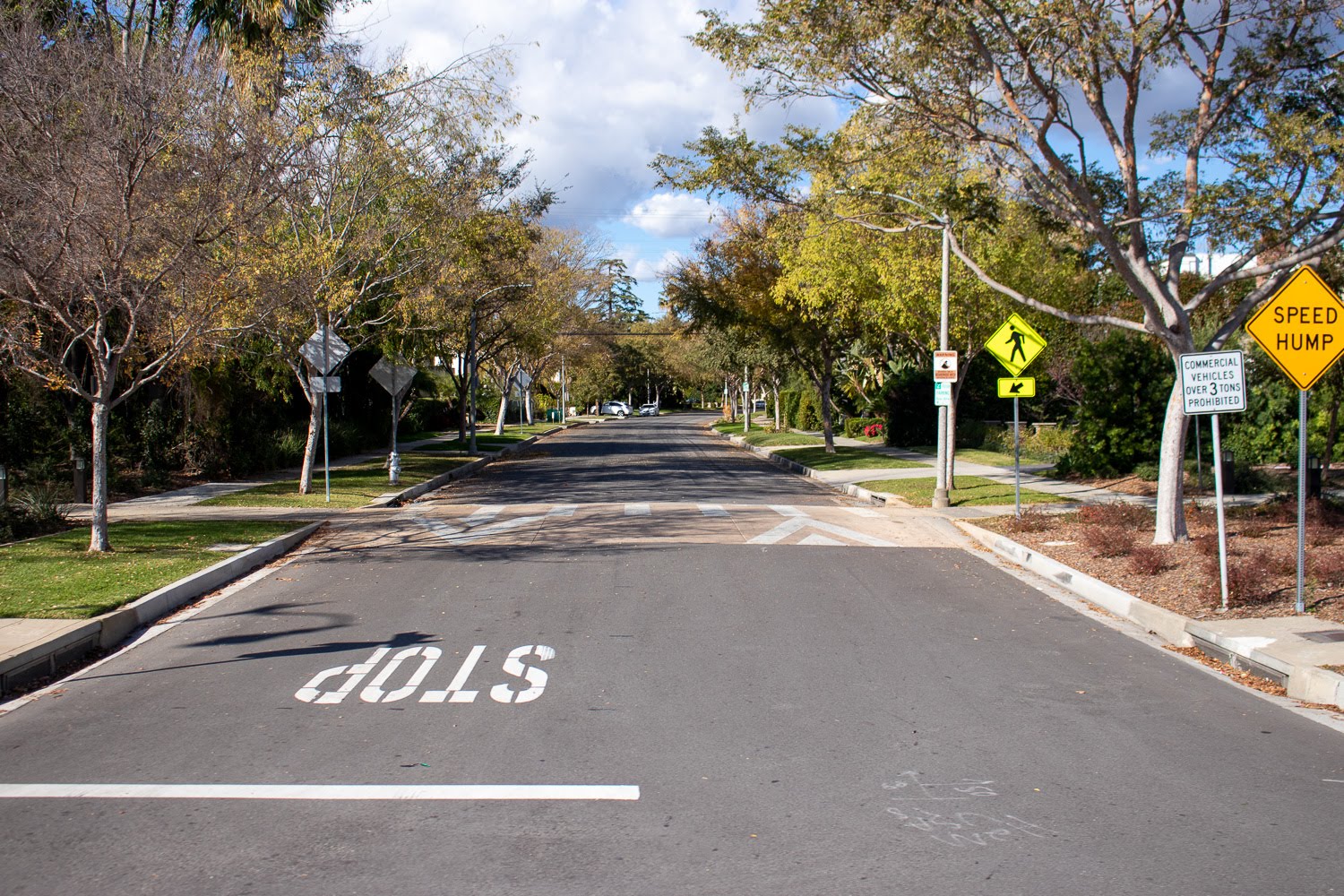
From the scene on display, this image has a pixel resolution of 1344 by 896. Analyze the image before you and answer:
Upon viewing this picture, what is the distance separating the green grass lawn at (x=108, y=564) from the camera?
939 centimetres

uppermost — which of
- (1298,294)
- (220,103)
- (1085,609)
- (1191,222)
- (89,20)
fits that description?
(89,20)

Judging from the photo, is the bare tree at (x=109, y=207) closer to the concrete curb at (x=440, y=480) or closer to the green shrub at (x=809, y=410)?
the concrete curb at (x=440, y=480)

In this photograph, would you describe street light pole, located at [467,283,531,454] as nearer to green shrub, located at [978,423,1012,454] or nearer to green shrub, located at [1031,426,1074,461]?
green shrub, located at [978,423,1012,454]

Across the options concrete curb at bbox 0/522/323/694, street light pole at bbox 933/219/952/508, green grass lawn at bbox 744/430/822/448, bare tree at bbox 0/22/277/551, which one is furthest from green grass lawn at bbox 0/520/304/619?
green grass lawn at bbox 744/430/822/448

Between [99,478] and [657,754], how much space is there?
8946mm

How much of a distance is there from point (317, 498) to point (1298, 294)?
15957 mm

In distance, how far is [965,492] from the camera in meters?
21.0

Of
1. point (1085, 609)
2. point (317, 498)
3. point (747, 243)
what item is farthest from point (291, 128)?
point (747, 243)

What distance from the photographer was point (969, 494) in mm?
20469

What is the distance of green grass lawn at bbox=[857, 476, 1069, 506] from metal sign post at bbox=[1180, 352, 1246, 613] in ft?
29.3

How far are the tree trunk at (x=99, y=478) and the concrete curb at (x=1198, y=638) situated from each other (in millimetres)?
10994

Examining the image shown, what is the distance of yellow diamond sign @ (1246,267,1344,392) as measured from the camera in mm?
9203

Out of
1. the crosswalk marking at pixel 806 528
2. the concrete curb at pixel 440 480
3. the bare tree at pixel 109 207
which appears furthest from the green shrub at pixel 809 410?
the bare tree at pixel 109 207

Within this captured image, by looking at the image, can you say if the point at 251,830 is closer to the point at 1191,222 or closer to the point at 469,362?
the point at 1191,222
